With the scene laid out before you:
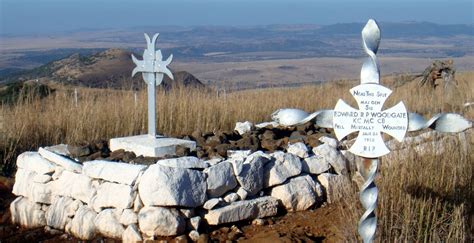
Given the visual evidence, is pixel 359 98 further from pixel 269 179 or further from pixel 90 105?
pixel 90 105

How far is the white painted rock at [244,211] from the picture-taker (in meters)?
6.43

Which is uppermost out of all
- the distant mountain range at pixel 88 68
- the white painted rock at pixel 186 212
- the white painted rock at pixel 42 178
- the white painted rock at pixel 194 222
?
the white painted rock at pixel 42 178

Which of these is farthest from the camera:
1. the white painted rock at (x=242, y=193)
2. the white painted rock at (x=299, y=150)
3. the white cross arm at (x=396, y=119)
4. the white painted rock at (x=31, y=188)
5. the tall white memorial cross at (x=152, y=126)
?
the tall white memorial cross at (x=152, y=126)

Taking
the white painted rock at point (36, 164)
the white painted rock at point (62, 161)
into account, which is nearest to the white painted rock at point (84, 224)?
the white painted rock at point (62, 161)

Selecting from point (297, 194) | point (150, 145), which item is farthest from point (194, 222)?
point (150, 145)

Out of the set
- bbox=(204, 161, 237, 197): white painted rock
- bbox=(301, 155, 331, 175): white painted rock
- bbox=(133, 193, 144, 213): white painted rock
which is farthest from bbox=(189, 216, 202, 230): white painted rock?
bbox=(301, 155, 331, 175): white painted rock

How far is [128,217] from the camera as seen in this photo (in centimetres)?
636

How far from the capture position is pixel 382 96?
14.1 ft

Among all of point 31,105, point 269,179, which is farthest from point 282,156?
point 31,105

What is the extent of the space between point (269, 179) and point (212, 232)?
83 centimetres

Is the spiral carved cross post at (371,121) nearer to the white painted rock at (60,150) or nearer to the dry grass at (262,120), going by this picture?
the dry grass at (262,120)

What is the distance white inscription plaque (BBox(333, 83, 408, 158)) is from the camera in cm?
430

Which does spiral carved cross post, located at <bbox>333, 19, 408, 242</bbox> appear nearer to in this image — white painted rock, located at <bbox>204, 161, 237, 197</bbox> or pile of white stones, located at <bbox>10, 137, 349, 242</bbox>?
pile of white stones, located at <bbox>10, 137, 349, 242</bbox>

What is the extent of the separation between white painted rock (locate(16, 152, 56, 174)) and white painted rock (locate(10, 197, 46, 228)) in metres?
0.31
